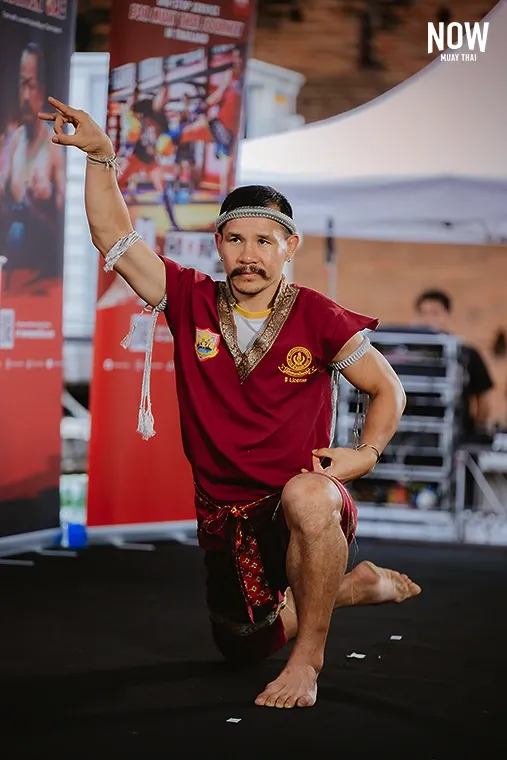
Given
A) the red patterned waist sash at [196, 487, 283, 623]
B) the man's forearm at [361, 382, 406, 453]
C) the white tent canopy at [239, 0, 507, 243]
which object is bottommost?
the red patterned waist sash at [196, 487, 283, 623]

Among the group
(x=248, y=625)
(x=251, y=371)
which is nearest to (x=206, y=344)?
(x=251, y=371)

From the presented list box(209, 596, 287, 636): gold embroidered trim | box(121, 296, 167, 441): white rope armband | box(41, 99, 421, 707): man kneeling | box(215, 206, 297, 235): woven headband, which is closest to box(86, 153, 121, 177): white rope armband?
box(41, 99, 421, 707): man kneeling

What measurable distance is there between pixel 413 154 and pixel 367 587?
3.35 m

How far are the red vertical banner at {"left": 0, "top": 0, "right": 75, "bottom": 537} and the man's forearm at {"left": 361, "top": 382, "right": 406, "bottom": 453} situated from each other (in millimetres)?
2303

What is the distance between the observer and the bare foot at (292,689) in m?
2.61

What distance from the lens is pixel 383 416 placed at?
283 centimetres

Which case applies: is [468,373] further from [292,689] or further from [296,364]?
[292,689]

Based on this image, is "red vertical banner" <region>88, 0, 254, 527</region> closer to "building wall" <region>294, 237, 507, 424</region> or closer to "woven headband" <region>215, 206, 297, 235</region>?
"woven headband" <region>215, 206, 297, 235</region>

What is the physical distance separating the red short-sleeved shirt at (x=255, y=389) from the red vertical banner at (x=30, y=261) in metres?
2.06

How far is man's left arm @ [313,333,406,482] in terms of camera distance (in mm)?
2727

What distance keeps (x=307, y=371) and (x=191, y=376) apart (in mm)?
270

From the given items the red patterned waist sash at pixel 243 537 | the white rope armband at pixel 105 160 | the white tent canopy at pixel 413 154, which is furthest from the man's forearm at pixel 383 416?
the white tent canopy at pixel 413 154

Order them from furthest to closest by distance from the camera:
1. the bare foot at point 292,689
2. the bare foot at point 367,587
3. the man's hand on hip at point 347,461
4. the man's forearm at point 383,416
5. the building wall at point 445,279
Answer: the building wall at point 445,279 < the bare foot at point 367,587 < the man's forearm at point 383,416 < the man's hand on hip at point 347,461 < the bare foot at point 292,689

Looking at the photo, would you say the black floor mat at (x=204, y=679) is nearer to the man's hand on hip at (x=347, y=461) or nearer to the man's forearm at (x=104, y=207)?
the man's hand on hip at (x=347, y=461)
